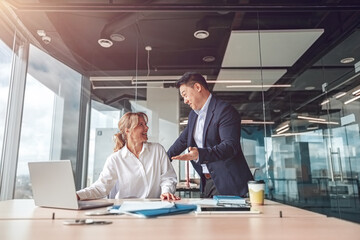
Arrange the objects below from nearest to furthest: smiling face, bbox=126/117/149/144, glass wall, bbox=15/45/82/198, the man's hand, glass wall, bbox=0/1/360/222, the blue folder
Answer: the blue folder < the man's hand < smiling face, bbox=126/117/149/144 < glass wall, bbox=15/45/82/198 < glass wall, bbox=0/1/360/222

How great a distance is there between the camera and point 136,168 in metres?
2.01

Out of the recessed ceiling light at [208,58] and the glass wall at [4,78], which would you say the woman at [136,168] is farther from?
the recessed ceiling light at [208,58]

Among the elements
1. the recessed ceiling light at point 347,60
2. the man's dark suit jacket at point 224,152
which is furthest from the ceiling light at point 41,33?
the recessed ceiling light at point 347,60

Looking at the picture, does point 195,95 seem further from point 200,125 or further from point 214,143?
point 214,143

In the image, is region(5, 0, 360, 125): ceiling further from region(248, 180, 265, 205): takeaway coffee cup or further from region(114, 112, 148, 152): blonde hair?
region(248, 180, 265, 205): takeaway coffee cup

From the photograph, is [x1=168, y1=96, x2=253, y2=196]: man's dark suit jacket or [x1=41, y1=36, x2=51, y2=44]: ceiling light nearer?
[x1=168, y1=96, x2=253, y2=196]: man's dark suit jacket

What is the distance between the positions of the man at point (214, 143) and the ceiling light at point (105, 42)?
82.8 inches

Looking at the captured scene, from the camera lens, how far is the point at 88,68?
4492mm

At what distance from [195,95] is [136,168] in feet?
2.46

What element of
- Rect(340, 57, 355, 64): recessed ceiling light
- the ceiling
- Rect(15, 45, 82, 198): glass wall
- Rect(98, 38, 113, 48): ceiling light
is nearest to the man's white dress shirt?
the ceiling

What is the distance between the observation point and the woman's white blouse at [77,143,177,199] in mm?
1949

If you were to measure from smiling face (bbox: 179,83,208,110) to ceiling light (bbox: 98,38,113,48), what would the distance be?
2.15 meters

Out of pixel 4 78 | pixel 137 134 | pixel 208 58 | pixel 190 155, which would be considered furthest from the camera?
pixel 208 58

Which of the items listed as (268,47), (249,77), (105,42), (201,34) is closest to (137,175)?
(201,34)
